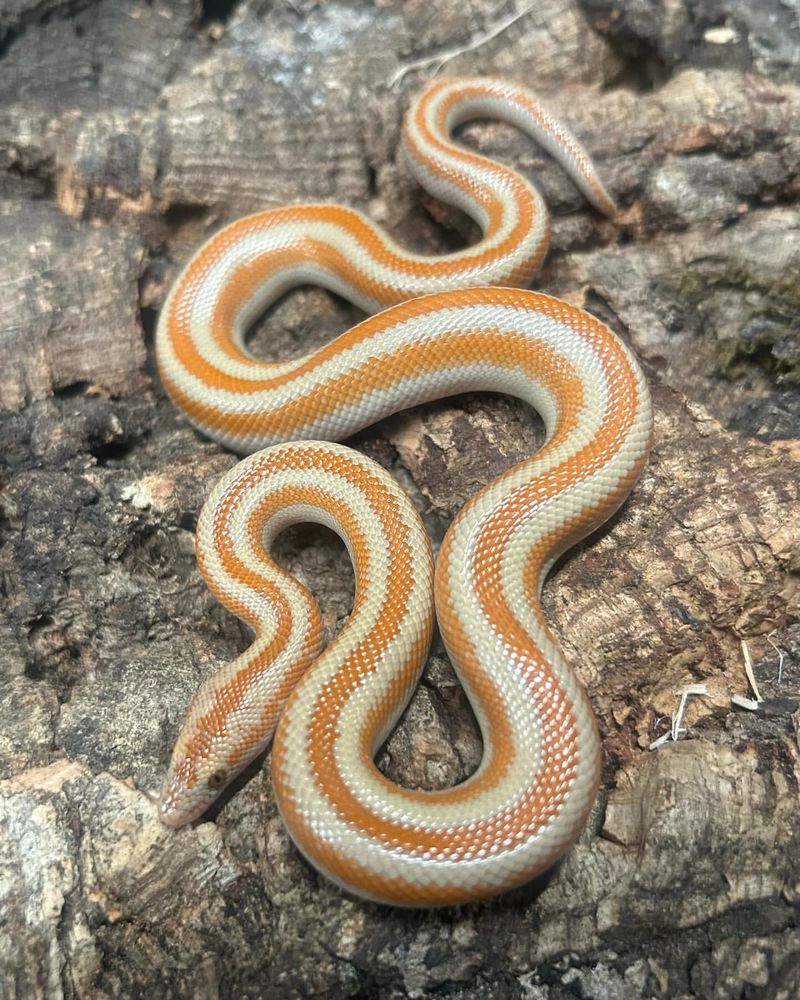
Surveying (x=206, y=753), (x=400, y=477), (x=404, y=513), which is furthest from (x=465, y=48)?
(x=206, y=753)

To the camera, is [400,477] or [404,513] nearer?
[404,513]

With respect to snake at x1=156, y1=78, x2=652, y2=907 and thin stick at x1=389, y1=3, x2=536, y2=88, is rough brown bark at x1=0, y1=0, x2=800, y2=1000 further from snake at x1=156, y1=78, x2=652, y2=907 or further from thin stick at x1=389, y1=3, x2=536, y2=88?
snake at x1=156, y1=78, x2=652, y2=907

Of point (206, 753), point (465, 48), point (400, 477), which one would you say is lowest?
point (206, 753)

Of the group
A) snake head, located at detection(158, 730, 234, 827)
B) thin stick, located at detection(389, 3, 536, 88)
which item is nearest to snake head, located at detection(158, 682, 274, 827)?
snake head, located at detection(158, 730, 234, 827)

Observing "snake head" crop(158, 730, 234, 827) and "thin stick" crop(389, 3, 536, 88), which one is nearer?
"snake head" crop(158, 730, 234, 827)

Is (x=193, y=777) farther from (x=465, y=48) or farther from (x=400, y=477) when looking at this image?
(x=465, y=48)

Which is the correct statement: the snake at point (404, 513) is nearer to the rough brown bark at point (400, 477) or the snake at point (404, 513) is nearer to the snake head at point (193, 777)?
the snake head at point (193, 777)

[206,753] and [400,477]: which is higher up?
[400,477]
